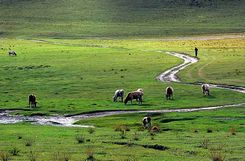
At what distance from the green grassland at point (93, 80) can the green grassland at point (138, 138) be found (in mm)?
6052

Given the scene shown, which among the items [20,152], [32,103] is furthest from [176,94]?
[20,152]

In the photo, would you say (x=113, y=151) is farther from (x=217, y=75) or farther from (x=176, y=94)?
(x=217, y=75)

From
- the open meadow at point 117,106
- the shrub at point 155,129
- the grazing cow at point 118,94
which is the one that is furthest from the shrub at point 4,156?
the grazing cow at point 118,94

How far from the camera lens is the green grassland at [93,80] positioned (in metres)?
44.5

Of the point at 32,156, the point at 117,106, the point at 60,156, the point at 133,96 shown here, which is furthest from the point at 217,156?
the point at 133,96

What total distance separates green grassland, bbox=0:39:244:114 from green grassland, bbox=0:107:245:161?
238 inches

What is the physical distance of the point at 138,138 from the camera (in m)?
28.2

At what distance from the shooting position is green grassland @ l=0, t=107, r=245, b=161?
24062mm

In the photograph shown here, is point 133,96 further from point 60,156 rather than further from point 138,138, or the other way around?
point 60,156

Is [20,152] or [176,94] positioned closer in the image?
[20,152]

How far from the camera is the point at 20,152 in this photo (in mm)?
24828

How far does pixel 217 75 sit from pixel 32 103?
77.6ft

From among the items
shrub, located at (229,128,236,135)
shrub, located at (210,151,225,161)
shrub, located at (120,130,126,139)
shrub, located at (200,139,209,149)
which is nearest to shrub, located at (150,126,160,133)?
shrub, located at (120,130,126,139)

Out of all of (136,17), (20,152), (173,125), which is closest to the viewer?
(20,152)
